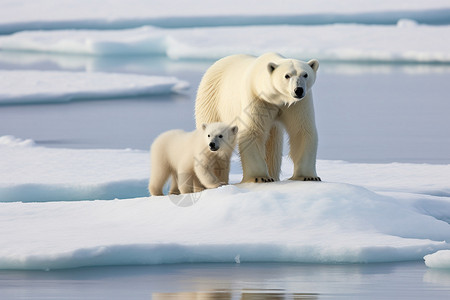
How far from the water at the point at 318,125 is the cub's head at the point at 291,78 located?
113cm

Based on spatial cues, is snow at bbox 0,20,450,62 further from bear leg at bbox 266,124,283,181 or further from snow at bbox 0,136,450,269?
snow at bbox 0,136,450,269

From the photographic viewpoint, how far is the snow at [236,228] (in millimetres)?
4594

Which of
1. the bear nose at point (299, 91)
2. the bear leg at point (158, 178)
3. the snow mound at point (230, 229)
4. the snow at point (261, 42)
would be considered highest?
the snow at point (261, 42)

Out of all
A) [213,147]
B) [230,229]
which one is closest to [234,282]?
[230,229]

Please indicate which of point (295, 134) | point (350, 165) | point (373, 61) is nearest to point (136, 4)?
point (373, 61)

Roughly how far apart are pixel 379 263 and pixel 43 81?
1100cm

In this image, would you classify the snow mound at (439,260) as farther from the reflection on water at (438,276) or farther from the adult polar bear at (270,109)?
the adult polar bear at (270,109)

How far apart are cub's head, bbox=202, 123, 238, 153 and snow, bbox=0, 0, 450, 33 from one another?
19.4m

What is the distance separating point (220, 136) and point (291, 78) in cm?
54

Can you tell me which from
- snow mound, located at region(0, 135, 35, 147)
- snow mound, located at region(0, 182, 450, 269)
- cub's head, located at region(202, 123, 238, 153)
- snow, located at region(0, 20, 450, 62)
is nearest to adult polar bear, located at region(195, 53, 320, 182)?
cub's head, located at region(202, 123, 238, 153)

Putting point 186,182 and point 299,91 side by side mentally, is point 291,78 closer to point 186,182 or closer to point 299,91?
point 299,91

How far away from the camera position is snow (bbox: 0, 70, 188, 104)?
44.6 feet

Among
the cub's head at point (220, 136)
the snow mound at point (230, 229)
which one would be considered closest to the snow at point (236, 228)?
the snow mound at point (230, 229)

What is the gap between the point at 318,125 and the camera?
1175 cm
